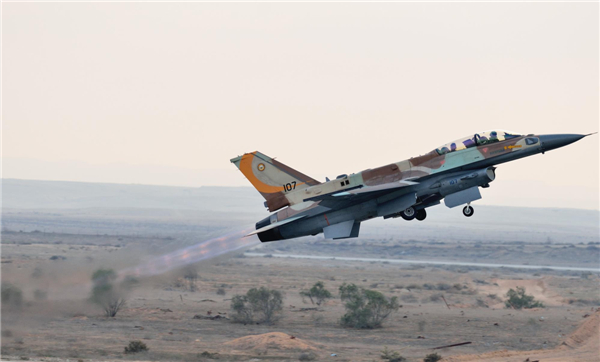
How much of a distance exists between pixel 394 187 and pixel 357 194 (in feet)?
5.69

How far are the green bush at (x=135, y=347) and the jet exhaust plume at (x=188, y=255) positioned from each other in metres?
6.79

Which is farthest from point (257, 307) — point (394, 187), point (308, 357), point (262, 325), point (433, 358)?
point (394, 187)

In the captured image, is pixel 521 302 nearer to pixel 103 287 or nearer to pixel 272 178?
pixel 103 287

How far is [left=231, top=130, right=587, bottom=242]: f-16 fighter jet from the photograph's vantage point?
36.1m

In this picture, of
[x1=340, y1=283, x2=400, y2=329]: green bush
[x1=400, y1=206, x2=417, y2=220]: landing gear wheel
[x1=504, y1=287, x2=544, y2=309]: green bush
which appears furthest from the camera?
[x1=504, y1=287, x2=544, y2=309]: green bush

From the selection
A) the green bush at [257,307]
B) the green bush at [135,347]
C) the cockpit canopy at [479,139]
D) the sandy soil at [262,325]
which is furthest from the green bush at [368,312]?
the cockpit canopy at [479,139]

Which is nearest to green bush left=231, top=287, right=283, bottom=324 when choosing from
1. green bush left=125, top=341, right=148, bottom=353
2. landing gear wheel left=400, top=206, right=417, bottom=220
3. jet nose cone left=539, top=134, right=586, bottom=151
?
green bush left=125, top=341, right=148, bottom=353

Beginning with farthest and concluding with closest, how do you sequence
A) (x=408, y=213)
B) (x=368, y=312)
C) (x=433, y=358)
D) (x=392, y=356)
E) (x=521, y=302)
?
1. (x=521, y=302)
2. (x=368, y=312)
3. (x=392, y=356)
4. (x=433, y=358)
5. (x=408, y=213)

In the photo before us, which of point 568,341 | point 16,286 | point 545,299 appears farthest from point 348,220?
point 545,299

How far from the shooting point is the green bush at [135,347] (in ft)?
177

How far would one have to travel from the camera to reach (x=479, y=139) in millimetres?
36438

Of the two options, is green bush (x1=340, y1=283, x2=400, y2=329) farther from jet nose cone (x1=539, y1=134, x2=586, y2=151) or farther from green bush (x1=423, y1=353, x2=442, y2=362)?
jet nose cone (x1=539, y1=134, x2=586, y2=151)

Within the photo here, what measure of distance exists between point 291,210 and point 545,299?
5518cm

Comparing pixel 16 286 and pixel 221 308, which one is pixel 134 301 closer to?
pixel 221 308
